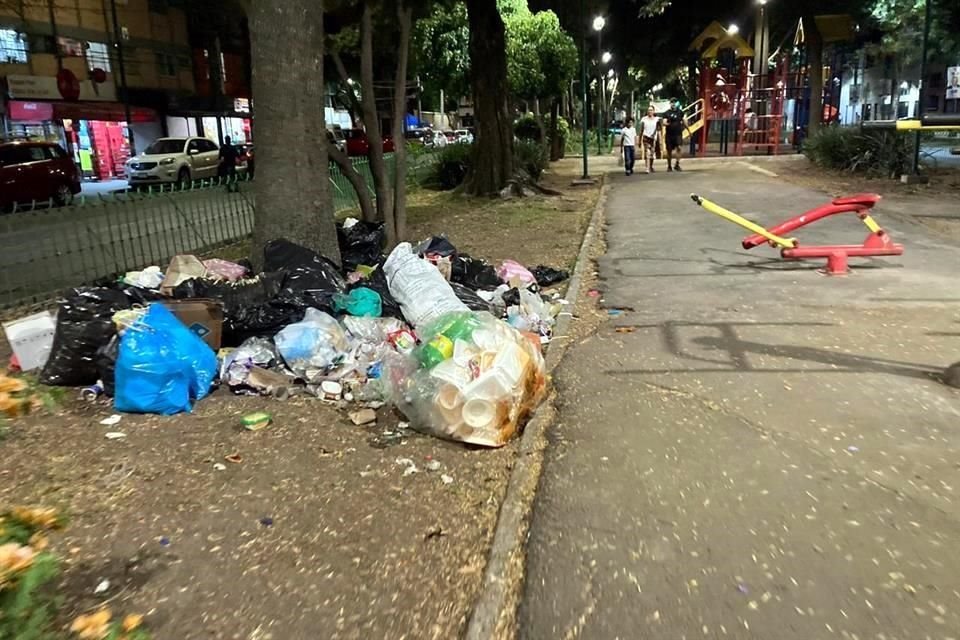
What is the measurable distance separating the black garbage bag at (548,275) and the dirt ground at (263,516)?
3894 mm

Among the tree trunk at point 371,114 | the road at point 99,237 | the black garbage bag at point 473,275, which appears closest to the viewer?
the black garbage bag at point 473,275

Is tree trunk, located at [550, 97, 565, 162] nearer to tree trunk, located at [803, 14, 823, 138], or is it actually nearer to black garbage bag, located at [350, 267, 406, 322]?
tree trunk, located at [803, 14, 823, 138]

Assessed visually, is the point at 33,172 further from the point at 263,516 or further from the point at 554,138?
the point at 263,516

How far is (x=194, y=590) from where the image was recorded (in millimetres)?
2928

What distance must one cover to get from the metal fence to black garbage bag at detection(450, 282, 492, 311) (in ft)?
14.2

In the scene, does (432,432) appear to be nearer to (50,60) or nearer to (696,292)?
(696,292)

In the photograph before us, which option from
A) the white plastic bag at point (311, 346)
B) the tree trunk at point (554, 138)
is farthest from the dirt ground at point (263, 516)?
the tree trunk at point (554, 138)

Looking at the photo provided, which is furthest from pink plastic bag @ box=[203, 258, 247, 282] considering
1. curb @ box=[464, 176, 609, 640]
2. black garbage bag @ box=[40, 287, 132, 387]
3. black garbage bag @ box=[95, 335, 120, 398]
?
curb @ box=[464, 176, 609, 640]

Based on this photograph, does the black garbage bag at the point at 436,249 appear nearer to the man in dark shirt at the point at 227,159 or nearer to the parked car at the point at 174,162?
the parked car at the point at 174,162

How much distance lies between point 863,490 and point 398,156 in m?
7.61

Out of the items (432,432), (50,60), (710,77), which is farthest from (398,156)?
(50,60)

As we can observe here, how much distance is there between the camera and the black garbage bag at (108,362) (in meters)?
4.82

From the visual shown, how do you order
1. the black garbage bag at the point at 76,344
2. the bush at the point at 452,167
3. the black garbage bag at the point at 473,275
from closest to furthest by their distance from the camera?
the black garbage bag at the point at 76,344 → the black garbage bag at the point at 473,275 → the bush at the point at 452,167

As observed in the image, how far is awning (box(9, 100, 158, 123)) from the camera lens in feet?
95.5
